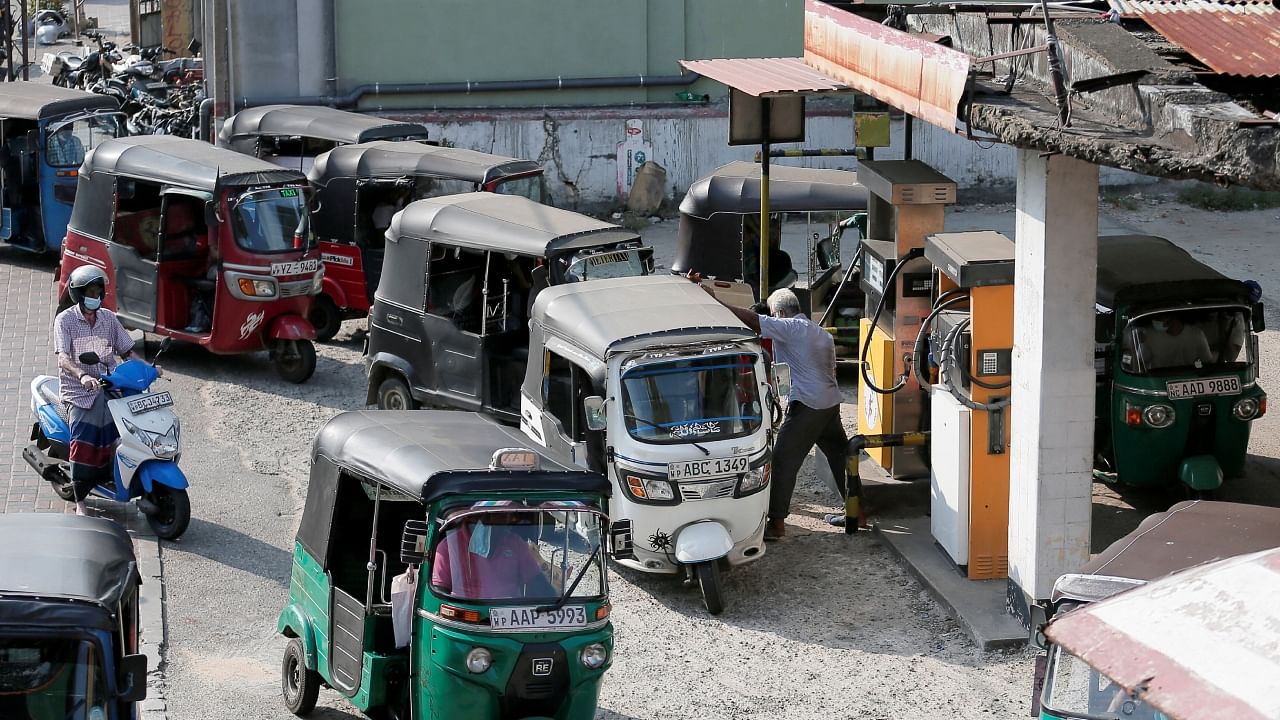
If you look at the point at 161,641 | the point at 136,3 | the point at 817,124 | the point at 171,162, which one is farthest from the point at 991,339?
the point at 136,3

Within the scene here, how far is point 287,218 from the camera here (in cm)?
1544

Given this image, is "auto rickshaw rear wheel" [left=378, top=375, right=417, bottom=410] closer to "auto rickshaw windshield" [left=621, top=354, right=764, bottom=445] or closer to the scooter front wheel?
the scooter front wheel

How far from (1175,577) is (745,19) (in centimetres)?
2174

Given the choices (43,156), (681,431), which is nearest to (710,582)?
(681,431)

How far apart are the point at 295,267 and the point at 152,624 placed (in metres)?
5.98

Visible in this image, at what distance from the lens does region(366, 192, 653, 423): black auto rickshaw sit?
13242 millimetres


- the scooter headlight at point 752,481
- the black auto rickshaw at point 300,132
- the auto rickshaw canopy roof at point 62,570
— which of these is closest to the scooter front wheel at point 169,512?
the auto rickshaw canopy roof at point 62,570

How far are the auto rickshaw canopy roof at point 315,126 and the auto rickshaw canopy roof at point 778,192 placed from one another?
396 centimetres

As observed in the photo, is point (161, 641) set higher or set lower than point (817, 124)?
lower

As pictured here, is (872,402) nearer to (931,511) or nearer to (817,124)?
(931,511)

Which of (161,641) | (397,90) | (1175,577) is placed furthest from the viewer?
(397,90)

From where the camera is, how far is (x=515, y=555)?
760cm

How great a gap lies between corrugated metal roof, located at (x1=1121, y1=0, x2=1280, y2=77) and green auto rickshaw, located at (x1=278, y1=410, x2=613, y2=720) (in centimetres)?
368

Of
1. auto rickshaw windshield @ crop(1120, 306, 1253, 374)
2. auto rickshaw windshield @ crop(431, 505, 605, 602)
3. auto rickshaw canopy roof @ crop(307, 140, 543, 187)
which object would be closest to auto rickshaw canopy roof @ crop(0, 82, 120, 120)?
auto rickshaw canopy roof @ crop(307, 140, 543, 187)
